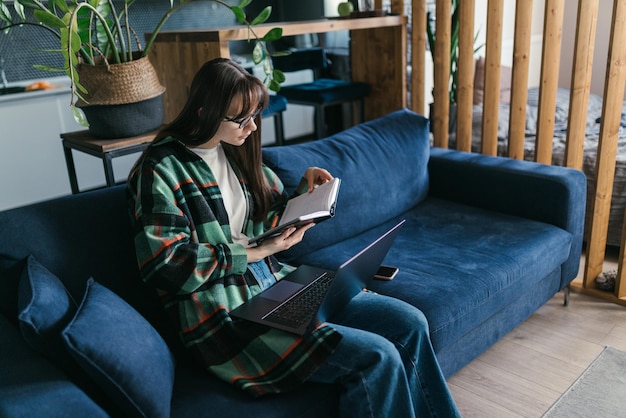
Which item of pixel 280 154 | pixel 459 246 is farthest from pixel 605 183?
pixel 280 154

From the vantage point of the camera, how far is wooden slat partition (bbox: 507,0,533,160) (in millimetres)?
2596

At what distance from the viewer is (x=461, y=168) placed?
2.68 meters

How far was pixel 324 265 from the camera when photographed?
2.16 metres

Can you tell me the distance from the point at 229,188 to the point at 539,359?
1317 mm

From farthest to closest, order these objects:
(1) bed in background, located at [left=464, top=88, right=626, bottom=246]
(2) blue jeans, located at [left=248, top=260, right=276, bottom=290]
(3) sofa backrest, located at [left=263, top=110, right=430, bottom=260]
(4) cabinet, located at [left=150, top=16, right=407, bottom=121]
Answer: (1) bed in background, located at [left=464, top=88, right=626, bottom=246]
(4) cabinet, located at [left=150, top=16, right=407, bottom=121]
(3) sofa backrest, located at [left=263, top=110, right=430, bottom=260]
(2) blue jeans, located at [left=248, top=260, right=276, bottom=290]

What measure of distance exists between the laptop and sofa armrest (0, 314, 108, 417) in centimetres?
47

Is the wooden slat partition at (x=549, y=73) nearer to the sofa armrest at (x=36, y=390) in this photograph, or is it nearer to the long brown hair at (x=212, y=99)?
the long brown hair at (x=212, y=99)

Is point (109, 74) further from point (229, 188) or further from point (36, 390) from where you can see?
point (36, 390)

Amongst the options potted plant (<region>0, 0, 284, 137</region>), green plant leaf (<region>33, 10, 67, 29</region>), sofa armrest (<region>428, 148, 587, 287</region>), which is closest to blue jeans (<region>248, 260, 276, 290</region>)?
potted plant (<region>0, 0, 284, 137</region>)

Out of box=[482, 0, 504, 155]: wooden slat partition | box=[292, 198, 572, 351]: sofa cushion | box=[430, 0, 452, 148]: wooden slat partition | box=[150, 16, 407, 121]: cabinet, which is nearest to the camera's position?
box=[292, 198, 572, 351]: sofa cushion

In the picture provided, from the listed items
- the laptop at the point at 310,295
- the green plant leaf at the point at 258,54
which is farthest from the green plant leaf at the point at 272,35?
the laptop at the point at 310,295

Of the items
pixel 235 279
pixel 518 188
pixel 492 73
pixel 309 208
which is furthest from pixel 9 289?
pixel 492 73

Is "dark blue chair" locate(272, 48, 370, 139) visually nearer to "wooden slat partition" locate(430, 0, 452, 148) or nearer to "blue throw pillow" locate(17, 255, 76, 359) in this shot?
"wooden slat partition" locate(430, 0, 452, 148)

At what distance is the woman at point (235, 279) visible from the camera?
58.2 inches
